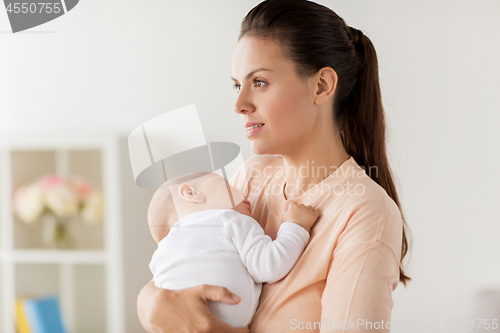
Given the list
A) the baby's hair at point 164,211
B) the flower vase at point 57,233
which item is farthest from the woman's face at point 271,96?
the flower vase at point 57,233

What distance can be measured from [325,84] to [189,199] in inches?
16.9

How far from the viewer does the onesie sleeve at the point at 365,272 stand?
0.76 meters

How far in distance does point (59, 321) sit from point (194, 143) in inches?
43.6

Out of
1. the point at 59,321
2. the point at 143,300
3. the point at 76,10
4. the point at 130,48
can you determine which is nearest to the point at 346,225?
the point at 143,300

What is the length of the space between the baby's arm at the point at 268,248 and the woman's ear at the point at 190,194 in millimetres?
143

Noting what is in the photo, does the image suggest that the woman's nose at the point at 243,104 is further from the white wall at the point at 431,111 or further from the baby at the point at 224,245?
the white wall at the point at 431,111

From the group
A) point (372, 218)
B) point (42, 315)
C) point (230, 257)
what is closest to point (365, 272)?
point (372, 218)

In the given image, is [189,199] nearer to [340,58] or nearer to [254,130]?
[254,130]

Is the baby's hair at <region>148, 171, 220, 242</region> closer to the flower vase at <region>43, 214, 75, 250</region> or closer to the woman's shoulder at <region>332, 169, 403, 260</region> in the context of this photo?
the woman's shoulder at <region>332, 169, 403, 260</region>

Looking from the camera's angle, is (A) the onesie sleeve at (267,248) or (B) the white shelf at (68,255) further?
(B) the white shelf at (68,255)

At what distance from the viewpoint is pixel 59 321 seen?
6.75ft

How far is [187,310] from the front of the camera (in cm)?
86

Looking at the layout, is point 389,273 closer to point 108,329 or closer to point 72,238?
point 108,329

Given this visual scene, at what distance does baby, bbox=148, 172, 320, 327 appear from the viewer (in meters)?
0.87
